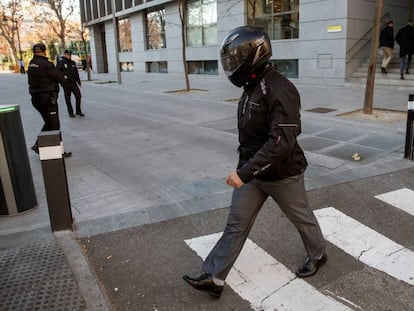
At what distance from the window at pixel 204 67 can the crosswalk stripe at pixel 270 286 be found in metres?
20.5

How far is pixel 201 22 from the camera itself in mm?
24047

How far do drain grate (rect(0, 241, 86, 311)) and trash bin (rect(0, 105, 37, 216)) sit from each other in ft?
3.26

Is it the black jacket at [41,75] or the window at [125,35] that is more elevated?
the window at [125,35]

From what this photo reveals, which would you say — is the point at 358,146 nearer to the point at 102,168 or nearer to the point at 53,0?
the point at 102,168

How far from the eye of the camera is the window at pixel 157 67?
29078 mm

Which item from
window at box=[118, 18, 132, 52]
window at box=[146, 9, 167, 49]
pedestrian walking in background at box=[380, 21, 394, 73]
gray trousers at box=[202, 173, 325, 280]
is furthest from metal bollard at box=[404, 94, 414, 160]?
window at box=[118, 18, 132, 52]

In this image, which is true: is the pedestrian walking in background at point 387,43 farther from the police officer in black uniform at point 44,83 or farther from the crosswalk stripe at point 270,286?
the crosswalk stripe at point 270,286

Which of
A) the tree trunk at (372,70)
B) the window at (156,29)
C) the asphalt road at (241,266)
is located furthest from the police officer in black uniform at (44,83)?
the window at (156,29)

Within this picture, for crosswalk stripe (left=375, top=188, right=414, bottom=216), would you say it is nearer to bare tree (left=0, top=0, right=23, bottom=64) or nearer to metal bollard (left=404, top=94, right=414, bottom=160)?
metal bollard (left=404, top=94, right=414, bottom=160)

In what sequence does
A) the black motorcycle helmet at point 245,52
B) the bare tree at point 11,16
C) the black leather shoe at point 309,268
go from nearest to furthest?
1. the black motorcycle helmet at point 245,52
2. the black leather shoe at point 309,268
3. the bare tree at point 11,16

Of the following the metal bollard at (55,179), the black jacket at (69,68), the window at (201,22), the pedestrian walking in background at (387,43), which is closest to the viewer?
the metal bollard at (55,179)

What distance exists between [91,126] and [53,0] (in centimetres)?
1786

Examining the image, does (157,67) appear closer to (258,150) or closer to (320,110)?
(320,110)

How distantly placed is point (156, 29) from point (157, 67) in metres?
2.58
